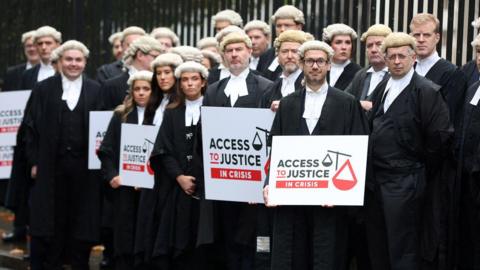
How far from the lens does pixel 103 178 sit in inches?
562

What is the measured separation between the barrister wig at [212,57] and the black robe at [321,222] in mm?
3544

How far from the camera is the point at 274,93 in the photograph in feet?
41.3

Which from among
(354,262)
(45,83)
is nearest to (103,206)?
(45,83)

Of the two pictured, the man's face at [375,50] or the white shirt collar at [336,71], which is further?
the white shirt collar at [336,71]

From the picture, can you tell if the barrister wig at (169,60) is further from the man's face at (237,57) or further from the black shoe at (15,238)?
the black shoe at (15,238)

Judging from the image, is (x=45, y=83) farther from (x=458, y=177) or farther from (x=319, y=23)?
(x=458, y=177)

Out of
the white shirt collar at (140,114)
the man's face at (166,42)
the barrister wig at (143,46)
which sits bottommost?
the white shirt collar at (140,114)

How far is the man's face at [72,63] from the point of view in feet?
50.0

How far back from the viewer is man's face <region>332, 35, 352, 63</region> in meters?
13.0

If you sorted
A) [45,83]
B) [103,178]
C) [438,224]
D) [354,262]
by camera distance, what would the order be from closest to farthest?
[438,224] → [354,262] → [103,178] → [45,83]

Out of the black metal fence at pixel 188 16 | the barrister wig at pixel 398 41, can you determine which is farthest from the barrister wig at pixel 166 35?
the barrister wig at pixel 398 41

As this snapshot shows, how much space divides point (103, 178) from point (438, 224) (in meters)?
4.18

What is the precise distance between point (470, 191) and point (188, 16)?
24.0 ft

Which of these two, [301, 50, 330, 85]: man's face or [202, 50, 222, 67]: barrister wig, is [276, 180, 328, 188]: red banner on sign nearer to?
[301, 50, 330, 85]: man's face
